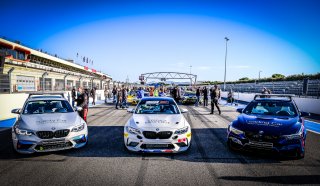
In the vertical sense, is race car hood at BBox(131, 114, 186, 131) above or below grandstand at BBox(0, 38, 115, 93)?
below

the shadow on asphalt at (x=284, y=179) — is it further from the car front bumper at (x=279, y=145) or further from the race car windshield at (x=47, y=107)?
the race car windshield at (x=47, y=107)

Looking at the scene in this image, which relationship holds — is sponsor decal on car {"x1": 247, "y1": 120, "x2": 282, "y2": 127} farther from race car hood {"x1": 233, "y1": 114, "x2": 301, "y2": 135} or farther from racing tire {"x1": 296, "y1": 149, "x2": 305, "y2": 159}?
racing tire {"x1": 296, "y1": 149, "x2": 305, "y2": 159}

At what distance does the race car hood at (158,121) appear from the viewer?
4938 mm

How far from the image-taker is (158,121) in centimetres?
523

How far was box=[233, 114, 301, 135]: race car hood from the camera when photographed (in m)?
4.68

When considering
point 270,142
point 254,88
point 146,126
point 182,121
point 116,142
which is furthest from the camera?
point 254,88

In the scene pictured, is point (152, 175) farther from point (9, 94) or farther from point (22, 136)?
point (9, 94)

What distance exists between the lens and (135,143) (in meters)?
4.85

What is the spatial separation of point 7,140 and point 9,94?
516cm

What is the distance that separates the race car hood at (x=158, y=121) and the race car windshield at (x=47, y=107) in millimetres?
2284

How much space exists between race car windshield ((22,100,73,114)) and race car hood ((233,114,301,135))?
486 centimetres

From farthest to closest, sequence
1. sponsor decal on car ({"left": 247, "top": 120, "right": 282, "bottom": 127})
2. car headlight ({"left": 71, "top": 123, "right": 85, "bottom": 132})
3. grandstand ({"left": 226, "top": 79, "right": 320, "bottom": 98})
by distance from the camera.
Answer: grandstand ({"left": 226, "top": 79, "right": 320, "bottom": 98}) → car headlight ({"left": 71, "top": 123, "right": 85, "bottom": 132}) → sponsor decal on car ({"left": 247, "top": 120, "right": 282, "bottom": 127})

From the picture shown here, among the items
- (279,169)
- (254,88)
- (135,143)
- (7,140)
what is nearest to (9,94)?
(7,140)

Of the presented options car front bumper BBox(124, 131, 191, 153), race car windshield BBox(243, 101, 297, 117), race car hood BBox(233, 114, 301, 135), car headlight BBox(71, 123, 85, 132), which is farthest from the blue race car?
car headlight BBox(71, 123, 85, 132)
